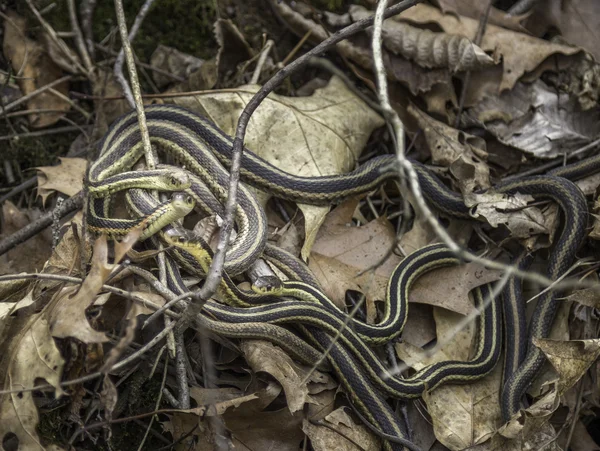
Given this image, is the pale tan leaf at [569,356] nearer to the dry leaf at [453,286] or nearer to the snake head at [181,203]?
the dry leaf at [453,286]

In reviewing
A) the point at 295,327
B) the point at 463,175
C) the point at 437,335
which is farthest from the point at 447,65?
the point at 295,327

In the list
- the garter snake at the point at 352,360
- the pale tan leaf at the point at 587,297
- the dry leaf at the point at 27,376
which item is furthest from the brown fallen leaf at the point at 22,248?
the pale tan leaf at the point at 587,297

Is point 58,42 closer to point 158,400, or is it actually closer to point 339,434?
point 158,400

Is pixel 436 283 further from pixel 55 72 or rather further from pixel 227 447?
pixel 55 72

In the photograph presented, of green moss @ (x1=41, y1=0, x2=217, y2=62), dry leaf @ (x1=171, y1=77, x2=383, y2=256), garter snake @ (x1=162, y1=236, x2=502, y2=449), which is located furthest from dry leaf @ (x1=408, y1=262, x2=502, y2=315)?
green moss @ (x1=41, y1=0, x2=217, y2=62)

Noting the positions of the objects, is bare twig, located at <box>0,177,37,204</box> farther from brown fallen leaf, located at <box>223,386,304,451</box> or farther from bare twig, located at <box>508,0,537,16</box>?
bare twig, located at <box>508,0,537,16</box>
